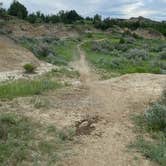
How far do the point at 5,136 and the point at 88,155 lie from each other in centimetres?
156

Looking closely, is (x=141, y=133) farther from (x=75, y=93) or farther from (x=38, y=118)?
(x=75, y=93)

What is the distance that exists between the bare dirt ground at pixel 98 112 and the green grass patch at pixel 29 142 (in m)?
0.23

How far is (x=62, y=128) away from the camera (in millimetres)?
7949

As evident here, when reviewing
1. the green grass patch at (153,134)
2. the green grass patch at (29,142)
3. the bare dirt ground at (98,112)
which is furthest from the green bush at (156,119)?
the green grass patch at (29,142)

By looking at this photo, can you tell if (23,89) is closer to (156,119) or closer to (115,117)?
(115,117)

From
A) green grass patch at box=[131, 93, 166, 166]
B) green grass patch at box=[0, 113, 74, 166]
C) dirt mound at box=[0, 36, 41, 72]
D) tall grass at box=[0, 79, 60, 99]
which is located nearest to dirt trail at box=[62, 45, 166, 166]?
green grass patch at box=[131, 93, 166, 166]

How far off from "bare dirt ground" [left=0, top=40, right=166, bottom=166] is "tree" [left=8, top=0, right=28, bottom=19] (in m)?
51.8

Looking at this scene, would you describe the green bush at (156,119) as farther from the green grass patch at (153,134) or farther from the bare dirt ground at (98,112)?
the bare dirt ground at (98,112)

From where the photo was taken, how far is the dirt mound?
18.6 m

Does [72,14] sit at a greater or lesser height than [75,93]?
greater

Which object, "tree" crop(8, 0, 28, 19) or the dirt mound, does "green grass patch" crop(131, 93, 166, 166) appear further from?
"tree" crop(8, 0, 28, 19)

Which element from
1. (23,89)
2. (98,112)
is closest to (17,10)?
(23,89)

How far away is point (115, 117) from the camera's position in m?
8.92

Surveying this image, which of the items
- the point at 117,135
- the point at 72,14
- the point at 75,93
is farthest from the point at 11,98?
the point at 72,14
